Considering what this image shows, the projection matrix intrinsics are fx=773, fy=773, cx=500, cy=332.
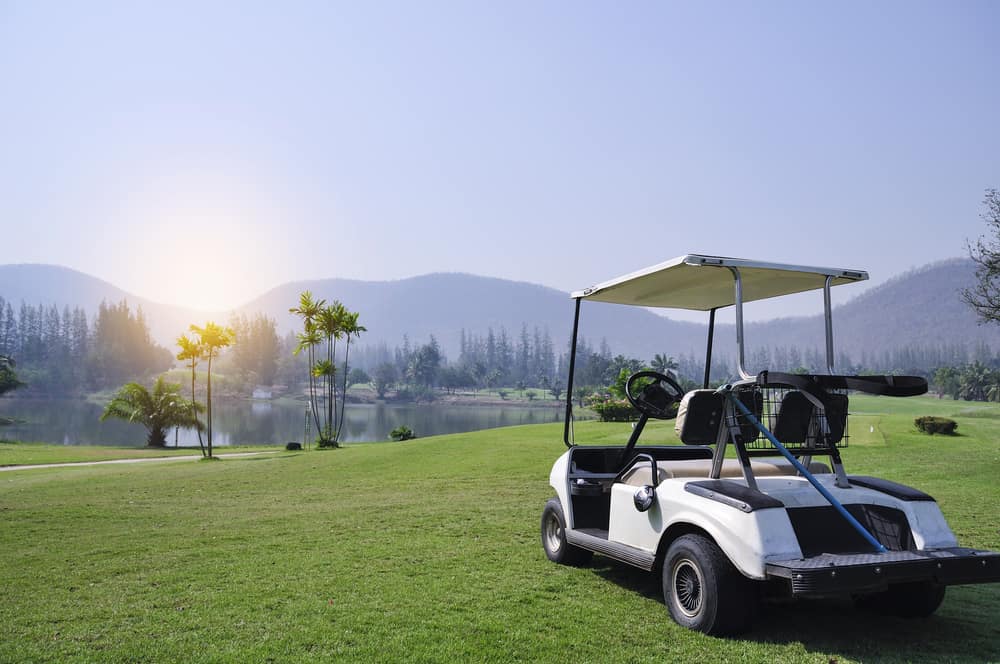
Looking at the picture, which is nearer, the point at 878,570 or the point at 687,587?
the point at 878,570

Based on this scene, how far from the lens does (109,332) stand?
185875mm

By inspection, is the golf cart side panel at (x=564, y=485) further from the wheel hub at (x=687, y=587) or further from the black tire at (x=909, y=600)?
the black tire at (x=909, y=600)

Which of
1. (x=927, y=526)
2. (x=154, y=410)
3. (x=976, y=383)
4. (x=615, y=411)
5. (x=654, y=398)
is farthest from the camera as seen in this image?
Result: (x=976, y=383)

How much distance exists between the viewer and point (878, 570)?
447 cm

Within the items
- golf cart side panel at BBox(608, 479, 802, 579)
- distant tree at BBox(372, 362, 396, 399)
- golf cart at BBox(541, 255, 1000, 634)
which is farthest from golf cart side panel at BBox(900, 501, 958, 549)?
distant tree at BBox(372, 362, 396, 399)

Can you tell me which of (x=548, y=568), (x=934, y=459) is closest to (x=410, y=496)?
(x=548, y=568)

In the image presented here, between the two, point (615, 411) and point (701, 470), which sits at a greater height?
point (701, 470)

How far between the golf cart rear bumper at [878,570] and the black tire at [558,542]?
283 cm

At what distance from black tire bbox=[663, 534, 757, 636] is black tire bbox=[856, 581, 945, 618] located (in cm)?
125

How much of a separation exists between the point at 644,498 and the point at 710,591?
3.18ft

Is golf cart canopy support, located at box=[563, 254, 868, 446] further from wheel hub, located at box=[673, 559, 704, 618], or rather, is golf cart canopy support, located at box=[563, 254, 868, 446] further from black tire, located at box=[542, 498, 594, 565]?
wheel hub, located at box=[673, 559, 704, 618]

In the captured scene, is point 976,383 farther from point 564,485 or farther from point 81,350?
point 81,350

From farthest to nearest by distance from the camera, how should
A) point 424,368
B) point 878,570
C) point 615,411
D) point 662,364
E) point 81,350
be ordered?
1. point 424,368
2. point 81,350
3. point 662,364
4. point 615,411
5. point 878,570

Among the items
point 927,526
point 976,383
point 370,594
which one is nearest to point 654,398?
point 927,526
